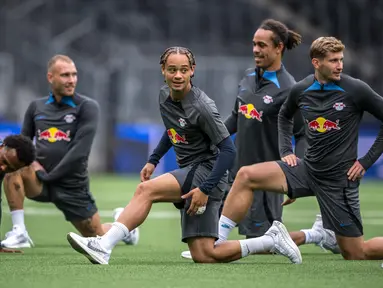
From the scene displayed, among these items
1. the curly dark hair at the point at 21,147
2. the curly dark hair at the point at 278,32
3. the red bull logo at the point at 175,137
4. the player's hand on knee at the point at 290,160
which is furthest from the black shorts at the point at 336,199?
the curly dark hair at the point at 21,147

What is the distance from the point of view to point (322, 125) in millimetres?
8102

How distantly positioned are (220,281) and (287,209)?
958 cm

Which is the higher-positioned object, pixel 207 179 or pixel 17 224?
pixel 207 179

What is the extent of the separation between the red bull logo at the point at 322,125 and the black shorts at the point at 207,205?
114 centimetres

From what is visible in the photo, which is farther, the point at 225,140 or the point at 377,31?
the point at 377,31

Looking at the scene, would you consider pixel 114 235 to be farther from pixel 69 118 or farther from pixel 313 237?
pixel 69 118

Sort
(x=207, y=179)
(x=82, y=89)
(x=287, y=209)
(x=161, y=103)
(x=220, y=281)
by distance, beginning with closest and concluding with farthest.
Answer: (x=220, y=281), (x=207, y=179), (x=161, y=103), (x=287, y=209), (x=82, y=89)

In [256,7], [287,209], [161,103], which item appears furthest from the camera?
[256,7]

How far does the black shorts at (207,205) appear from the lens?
7.35 meters

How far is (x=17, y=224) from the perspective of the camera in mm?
9758

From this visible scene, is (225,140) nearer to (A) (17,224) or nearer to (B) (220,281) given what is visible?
(B) (220,281)

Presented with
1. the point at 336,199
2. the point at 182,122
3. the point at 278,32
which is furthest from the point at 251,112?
the point at 182,122

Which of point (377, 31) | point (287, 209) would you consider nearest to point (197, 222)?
point (287, 209)

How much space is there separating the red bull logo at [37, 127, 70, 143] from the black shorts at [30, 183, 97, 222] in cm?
49
